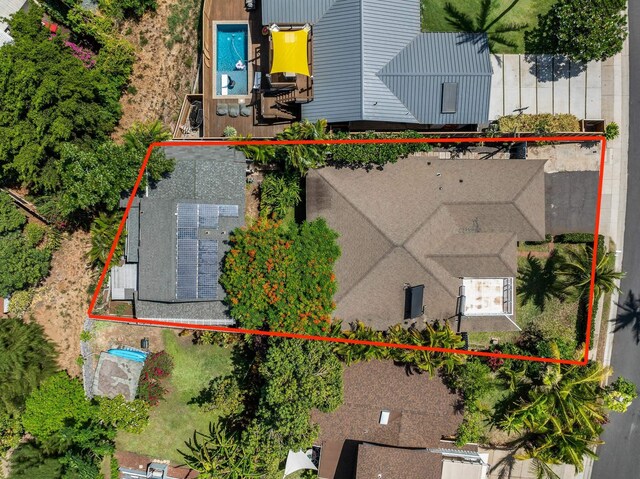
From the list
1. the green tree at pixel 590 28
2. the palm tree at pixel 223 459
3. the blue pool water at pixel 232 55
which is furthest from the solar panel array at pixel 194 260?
the green tree at pixel 590 28

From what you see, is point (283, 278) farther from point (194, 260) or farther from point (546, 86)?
point (546, 86)

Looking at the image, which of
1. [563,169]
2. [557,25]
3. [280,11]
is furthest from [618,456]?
[280,11]

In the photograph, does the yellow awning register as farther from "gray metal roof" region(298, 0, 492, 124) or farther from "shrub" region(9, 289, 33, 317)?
"shrub" region(9, 289, 33, 317)

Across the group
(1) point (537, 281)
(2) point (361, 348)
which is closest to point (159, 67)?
(2) point (361, 348)

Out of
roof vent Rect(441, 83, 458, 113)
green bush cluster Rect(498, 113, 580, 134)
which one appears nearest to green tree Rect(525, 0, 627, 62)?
green bush cluster Rect(498, 113, 580, 134)

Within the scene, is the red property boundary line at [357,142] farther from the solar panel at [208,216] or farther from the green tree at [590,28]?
the green tree at [590,28]
